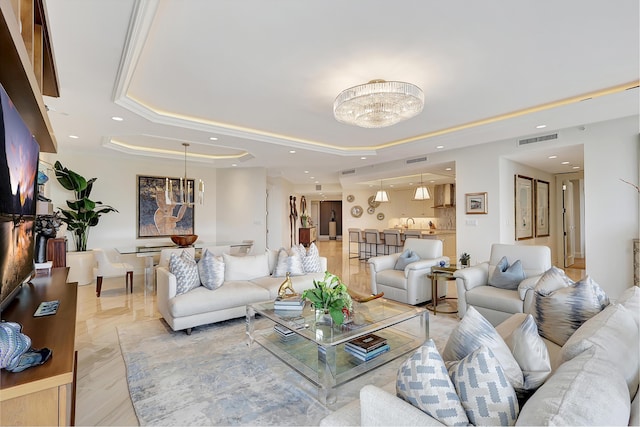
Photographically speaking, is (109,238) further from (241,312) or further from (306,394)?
(306,394)

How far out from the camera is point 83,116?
3.83 m

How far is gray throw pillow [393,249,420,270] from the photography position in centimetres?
473

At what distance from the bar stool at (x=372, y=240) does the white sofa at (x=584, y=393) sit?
24.5ft

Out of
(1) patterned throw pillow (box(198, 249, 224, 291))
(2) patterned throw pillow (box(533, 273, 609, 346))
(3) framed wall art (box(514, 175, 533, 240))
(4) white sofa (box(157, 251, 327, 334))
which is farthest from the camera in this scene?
(3) framed wall art (box(514, 175, 533, 240))

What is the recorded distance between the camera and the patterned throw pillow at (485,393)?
1.03 metres

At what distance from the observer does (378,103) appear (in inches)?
123

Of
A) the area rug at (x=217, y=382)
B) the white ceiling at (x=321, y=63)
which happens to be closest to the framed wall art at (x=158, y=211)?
the white ceiling at (x=321, y=63)

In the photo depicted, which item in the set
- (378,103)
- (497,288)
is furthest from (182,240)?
(497,288)

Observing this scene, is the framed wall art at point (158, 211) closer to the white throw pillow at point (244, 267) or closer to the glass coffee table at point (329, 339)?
the white throw pillow at point (244, 267)

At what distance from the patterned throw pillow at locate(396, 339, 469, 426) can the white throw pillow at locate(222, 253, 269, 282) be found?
3.33 meters

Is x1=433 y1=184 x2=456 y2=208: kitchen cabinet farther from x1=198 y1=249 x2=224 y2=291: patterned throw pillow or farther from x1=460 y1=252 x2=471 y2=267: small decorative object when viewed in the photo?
x1=198 y1=249 x2=224 y2=291: patterned throw pillow

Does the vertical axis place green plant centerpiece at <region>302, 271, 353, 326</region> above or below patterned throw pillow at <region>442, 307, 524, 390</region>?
below

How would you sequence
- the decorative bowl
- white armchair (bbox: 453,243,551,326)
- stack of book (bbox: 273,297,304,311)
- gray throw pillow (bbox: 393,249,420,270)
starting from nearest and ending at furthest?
1. stack of book (bbox: 273,297,304,311)
2. white armchair (bbox: 453,243,551,326)
3. gray throw pillow (bbox: 393,249,420,270)
4. the decorative bowl

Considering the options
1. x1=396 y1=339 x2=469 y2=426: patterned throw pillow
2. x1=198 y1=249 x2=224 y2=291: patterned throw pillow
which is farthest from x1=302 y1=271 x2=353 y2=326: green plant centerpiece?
x1=198 y1=249 x2=224 y2=291: patterned throw pillow
